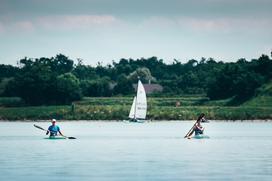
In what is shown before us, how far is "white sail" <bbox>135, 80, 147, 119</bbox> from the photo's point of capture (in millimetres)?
149125

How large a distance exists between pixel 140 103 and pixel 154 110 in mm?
19565

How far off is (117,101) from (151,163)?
129 meters

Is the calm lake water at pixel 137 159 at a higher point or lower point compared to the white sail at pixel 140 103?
lower

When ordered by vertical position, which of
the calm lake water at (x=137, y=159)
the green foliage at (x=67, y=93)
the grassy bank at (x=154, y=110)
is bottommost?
the calm lake water at (x=137, y=159)

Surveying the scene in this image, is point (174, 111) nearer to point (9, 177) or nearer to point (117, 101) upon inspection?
point (117, 101)

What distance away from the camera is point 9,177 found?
50656 millimetres

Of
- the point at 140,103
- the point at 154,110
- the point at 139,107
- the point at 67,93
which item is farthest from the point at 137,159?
the point at 67,93

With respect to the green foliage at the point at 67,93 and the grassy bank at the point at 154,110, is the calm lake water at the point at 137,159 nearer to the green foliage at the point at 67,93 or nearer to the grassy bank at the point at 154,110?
the grassy bank at the point at 154,110

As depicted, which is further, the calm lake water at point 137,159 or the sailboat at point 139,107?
the sailboat at point 139,107

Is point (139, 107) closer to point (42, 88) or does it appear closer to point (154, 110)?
point (154, 110)

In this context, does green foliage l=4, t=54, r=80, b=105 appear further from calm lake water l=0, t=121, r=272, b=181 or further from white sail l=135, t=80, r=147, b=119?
calm lake water l=0, t=121, r=272, b=181

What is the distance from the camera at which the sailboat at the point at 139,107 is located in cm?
14925

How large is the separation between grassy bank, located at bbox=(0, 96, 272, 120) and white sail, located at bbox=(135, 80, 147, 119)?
14.6m

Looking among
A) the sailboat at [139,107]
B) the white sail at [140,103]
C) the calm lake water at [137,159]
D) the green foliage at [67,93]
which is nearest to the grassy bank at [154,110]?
Result: the green foliage at [67,93]
